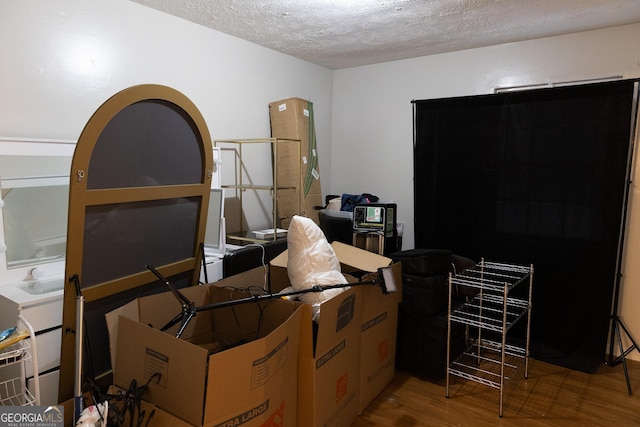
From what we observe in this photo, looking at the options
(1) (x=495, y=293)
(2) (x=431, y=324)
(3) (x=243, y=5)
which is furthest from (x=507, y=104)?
(3) (x=243, y=5)

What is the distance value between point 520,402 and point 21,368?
2.55m

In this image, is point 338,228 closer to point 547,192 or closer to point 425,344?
point 425,344

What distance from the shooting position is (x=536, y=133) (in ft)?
9.75

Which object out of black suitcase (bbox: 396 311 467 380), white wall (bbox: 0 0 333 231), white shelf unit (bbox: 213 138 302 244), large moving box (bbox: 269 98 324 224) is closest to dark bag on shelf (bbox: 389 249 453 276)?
black suitcase (bbox: 396 311 467 380)

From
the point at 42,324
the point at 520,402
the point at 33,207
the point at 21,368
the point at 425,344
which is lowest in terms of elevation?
the point at 520,402

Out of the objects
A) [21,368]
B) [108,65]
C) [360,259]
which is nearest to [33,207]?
[21,368]

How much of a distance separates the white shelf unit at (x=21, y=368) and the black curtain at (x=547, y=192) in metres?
2.77

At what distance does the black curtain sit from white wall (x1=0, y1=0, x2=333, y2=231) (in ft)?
4.83

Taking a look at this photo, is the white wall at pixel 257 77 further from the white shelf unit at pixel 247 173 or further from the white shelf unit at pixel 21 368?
the white shelf unit at pixel 21 368

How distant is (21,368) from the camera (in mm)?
1659

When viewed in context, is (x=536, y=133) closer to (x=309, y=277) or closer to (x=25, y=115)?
(x=309, y=277)

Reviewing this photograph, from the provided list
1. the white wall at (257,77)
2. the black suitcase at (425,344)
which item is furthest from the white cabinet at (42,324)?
the black suitcase at (425,344)

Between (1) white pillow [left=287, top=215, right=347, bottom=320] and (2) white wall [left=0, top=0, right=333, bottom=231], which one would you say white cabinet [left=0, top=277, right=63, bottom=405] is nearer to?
(2) white wall [left=0, top=0, right=333, bottom=231]

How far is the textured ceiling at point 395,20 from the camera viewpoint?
2.54 meters
